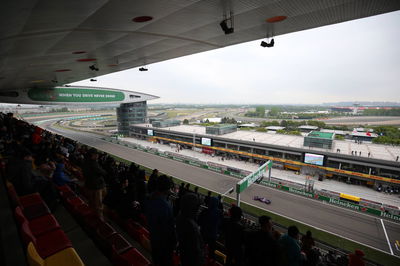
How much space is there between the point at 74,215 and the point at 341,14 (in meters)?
7.34

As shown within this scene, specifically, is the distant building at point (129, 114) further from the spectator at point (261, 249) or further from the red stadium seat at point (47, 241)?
the spectator at point (261, 249)

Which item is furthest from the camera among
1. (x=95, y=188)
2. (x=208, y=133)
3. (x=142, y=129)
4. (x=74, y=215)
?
(x=142, y=129)

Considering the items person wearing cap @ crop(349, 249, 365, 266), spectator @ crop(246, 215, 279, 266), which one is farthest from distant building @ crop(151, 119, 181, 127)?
spectator @ crop(246, 215, 279, 266)

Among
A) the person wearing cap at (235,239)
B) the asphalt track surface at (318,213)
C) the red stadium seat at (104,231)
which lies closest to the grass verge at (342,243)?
the asphalt track surface at (318,213)

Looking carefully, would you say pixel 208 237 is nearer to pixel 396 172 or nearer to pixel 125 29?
pixel 125 29

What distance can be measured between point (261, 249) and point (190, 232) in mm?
796

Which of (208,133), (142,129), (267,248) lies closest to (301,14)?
(267,248)

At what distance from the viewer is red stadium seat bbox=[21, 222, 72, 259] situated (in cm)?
202

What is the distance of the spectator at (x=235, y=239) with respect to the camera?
2473 mm

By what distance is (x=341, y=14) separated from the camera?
4.56 meters

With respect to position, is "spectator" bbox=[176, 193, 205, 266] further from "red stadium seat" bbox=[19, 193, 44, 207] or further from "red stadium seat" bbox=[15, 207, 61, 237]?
"red stadium seat" bbox=[19, 193, 44, 207]

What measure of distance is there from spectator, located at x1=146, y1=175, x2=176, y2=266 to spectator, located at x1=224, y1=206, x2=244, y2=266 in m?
0.73

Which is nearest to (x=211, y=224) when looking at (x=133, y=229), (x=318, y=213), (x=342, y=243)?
(x=133, y=229)

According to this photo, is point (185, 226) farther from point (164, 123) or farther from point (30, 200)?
point (164, 123)
